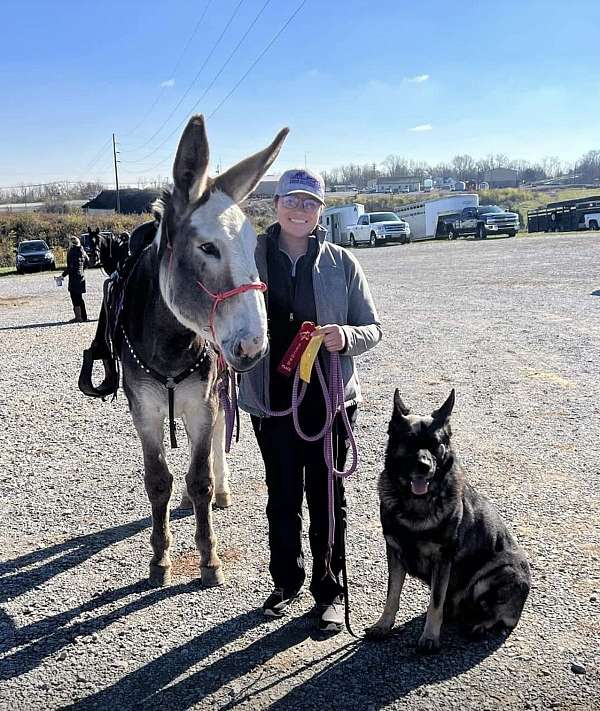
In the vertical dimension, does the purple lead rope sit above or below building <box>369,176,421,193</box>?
below

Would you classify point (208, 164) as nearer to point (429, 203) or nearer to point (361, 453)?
point (361, 453)

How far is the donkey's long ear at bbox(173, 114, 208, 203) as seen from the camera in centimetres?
323

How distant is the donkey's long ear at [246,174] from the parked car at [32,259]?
34451mm

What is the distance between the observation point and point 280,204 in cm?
354

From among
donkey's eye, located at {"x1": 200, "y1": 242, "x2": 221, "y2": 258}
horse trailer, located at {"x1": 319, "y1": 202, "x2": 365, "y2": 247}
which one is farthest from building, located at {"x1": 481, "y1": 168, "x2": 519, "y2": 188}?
donkey's eye, located at {"x1": 200, "y1": 242, "x2": 221, "y2": 258}

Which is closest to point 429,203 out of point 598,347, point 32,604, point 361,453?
point 598,347

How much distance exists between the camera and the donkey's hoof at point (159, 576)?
432 centimetres

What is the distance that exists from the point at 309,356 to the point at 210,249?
2.35ft

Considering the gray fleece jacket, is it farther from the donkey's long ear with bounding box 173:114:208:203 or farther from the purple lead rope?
the donkey's long ear with bounding box 173:114:208:203

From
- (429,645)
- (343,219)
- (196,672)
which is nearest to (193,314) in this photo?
(196,672)

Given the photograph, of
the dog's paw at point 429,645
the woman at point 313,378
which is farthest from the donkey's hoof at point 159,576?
the dog's paw at point 429,645

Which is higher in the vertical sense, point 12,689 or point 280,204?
point 280,204

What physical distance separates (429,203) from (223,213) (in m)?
44.1

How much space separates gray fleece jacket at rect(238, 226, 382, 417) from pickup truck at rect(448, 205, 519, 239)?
39.2 m
